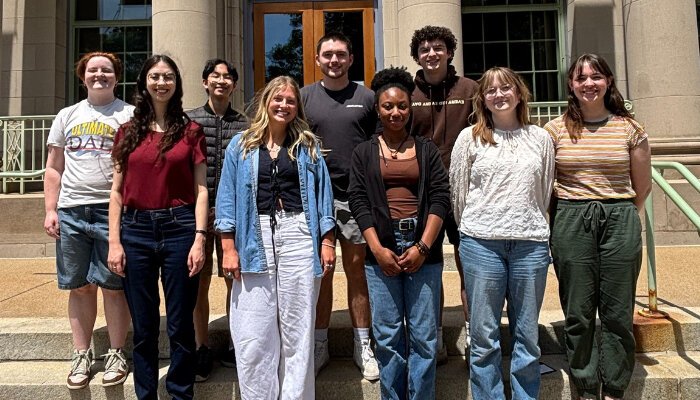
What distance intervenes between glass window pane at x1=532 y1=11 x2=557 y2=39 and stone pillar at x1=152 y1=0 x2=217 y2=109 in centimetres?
716

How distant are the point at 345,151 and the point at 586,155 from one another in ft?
5.01

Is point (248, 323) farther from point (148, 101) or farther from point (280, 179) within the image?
point (148, 101)

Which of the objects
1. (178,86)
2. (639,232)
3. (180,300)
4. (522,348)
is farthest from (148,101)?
(639,232)

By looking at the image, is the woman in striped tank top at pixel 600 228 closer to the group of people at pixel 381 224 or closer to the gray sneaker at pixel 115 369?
the group of people at pixel 381 224

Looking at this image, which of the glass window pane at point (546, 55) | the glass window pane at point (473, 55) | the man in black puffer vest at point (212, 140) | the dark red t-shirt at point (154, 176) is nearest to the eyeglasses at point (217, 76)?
the man in black puffer vest at point (212, 140)

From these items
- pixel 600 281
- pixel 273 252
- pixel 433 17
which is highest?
pixel 433 17

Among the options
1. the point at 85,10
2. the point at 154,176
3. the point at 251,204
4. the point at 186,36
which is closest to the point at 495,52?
the point at 186,36

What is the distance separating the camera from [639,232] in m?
3.16

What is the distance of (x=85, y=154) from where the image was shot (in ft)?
11.0

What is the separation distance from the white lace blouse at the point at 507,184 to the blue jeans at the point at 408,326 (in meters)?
0.40

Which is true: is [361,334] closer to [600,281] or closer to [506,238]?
[506,238]

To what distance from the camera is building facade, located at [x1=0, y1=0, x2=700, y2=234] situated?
25.6 ft

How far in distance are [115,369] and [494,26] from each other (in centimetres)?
1041

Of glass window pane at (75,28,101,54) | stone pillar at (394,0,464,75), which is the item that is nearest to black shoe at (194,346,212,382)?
stone pillar at (394,0,464,75)
